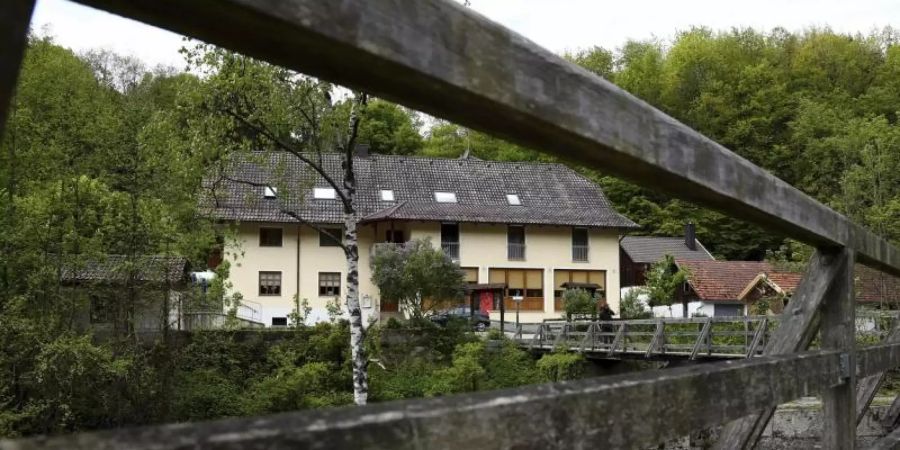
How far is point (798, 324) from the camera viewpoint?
223 centimetres

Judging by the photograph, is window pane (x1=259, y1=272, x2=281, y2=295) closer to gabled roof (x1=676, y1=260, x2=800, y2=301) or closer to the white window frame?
the white window frame

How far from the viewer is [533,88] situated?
3.51 feet

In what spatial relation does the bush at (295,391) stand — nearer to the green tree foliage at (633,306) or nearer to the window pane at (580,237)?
the green tree foliage at (633,306)

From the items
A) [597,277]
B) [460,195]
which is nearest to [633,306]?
[597,277]

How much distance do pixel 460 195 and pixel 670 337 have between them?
17.0m

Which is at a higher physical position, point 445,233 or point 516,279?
point 445,233

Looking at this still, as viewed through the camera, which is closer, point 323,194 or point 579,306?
point 579,306

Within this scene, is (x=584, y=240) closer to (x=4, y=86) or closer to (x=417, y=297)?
(x=417, y=297)

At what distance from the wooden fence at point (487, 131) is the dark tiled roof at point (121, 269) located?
58.6ft

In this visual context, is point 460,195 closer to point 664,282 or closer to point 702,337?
point 664,282

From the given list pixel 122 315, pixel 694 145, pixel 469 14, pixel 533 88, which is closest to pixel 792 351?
pixel 694 145

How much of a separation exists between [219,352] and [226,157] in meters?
6.07

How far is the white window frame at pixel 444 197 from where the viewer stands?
3556cm

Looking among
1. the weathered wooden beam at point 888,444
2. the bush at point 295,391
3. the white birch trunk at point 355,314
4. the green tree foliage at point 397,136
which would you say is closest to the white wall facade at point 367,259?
the green tree foliage at point 397,136
